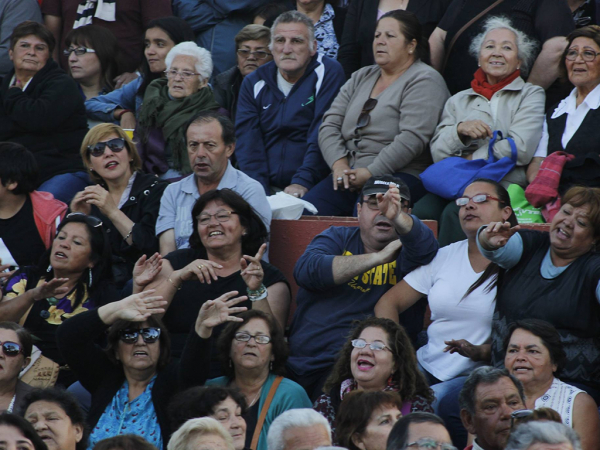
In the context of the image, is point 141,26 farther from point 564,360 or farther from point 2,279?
point 564,360

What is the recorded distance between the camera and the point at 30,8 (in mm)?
9039

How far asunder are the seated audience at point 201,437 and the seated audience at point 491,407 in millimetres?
1112

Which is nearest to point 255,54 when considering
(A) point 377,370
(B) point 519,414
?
(A) point 377,370

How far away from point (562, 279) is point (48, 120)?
3.88 metres

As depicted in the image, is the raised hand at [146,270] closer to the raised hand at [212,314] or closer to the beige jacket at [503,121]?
the raised hand at [212,314]

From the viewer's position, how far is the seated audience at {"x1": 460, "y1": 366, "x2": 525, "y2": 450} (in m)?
4.64

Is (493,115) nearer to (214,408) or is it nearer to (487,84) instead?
(487,84)

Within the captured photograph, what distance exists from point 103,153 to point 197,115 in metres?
0.65

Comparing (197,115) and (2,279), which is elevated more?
(197,115)

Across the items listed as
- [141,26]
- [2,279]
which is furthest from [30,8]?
[2,279]

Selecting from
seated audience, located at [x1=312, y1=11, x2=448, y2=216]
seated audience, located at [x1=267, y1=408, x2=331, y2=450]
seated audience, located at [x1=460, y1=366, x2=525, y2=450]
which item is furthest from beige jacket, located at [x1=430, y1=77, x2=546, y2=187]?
seated audience, located at [x1=267, y1=408, x2=331, y2=450]

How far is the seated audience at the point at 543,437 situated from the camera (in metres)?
3.79

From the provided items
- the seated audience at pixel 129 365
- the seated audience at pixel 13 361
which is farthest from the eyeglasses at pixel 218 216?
the seated audience at pixel 13 361

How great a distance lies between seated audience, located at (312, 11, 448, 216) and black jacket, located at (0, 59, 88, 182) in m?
1.76
